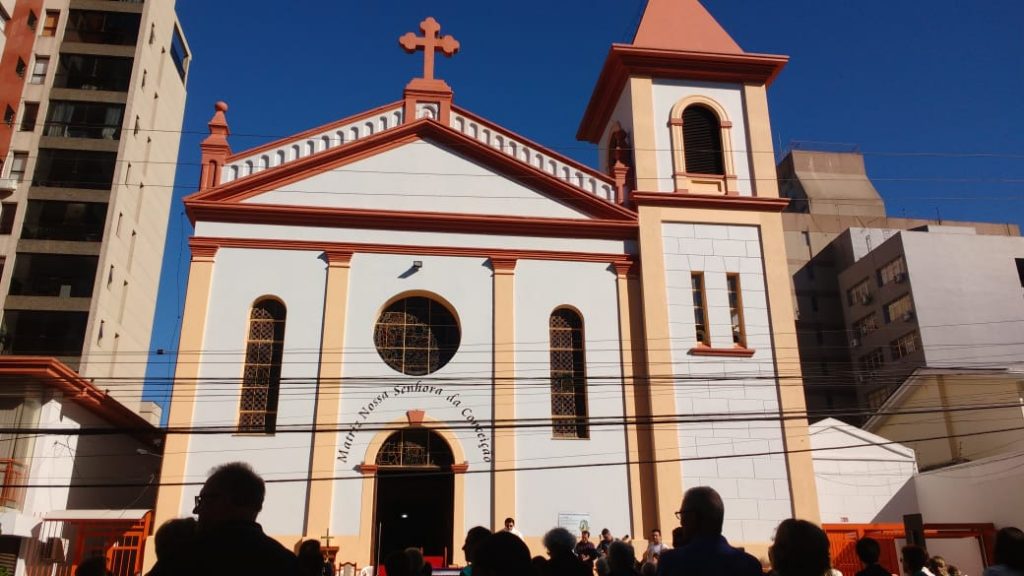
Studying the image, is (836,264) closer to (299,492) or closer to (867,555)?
(299,492)

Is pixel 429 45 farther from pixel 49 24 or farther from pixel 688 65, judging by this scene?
pixel 49 24

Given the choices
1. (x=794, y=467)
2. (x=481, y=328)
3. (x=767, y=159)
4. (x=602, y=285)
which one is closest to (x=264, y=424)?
(x=481, y=328)

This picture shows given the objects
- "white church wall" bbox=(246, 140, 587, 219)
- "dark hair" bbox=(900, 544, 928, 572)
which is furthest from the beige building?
"dark hair" bbox=(900, 544, 928, 572)

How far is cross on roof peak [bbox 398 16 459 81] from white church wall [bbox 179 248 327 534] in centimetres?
549

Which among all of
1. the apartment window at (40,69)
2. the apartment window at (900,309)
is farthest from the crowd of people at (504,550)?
the apartment window at (900,309)

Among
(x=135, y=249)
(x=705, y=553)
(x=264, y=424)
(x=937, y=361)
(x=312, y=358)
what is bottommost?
(x=705, y=553)

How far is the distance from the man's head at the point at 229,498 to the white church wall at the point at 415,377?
1397 cm

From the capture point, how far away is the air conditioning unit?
1903 cm

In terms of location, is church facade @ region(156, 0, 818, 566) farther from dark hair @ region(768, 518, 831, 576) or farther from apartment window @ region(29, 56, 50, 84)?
apartment window @ region(29, 56, 50, 84)

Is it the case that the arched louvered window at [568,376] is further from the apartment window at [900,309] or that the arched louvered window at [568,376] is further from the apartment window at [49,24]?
the apartment window at [49,24]

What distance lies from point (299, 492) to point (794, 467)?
10.1 m

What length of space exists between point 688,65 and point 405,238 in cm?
836

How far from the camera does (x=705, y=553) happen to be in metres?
4.49

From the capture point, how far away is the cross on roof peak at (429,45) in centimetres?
2117
